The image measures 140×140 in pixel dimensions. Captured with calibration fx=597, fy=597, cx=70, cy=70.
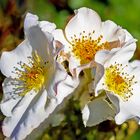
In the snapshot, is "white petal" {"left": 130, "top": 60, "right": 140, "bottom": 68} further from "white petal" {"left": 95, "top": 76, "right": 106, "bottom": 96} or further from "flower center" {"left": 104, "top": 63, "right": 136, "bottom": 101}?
"white petal" {"left": 95, "top": 76, "right": 106, "bottom": 96}

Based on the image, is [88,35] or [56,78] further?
[88,35]

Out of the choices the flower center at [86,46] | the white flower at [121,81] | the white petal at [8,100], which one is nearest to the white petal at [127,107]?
the white flower at [121,81]

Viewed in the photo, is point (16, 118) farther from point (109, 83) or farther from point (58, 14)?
point (58, 14)

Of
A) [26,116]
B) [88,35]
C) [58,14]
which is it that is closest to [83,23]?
[88,35]

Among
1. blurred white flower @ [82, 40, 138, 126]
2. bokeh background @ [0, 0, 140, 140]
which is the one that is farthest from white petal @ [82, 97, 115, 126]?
bokeh background @ [0, 0, 140, 140]

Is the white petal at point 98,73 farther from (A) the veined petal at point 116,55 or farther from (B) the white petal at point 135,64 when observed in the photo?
(B) the white petal at point 135,64

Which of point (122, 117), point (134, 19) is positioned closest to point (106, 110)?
point (122, 117)

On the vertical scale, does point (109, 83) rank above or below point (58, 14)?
above

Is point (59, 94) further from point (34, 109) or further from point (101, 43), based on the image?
point (101, 43)
